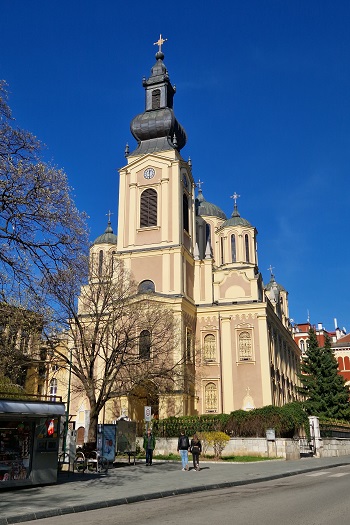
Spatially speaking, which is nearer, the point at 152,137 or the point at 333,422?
the point at 333,422

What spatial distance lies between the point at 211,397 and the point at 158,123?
23417mm

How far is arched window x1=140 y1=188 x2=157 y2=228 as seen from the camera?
41.8m

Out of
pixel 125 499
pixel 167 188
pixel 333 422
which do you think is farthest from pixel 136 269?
pixel 125 499

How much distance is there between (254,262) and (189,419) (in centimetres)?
2192

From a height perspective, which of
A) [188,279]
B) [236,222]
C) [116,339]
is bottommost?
[116,339]

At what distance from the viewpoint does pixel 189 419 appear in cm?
2838

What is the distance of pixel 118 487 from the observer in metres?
14.7

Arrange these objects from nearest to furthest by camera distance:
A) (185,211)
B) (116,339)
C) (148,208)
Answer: (116,339) < (148,208) < (185,211)

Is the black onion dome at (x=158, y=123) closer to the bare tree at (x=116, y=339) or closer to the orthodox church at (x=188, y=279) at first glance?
the orthodox church at (x=188, y=279)

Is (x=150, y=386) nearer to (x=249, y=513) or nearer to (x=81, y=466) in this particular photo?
(x=81, y=466)

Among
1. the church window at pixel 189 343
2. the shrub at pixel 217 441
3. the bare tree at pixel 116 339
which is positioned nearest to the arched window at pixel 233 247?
the church window at pixel 189 343

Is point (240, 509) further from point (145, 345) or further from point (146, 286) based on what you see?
point (146, 286)

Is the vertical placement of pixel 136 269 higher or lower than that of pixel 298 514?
higher

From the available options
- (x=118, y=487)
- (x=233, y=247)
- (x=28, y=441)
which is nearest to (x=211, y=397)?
(x=233, y=247)
